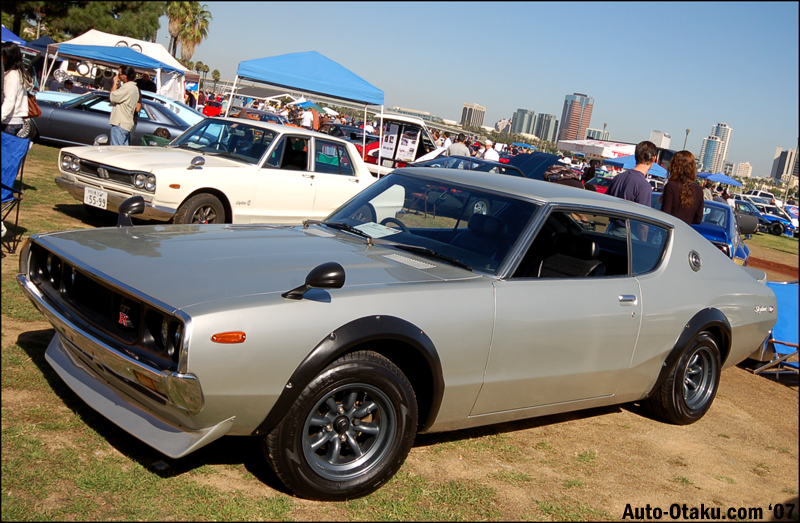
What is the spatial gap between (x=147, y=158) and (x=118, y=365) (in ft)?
18.1

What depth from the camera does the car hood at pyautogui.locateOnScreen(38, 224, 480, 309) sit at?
3.11 meters

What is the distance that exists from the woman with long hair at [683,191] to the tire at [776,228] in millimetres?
36352

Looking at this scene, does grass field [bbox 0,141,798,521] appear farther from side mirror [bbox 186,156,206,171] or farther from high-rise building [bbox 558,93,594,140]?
high-rise building [bbox 558,93,594,140]

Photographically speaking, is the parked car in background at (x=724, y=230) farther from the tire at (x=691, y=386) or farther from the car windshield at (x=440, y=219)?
the car windshield at (x=440, y=219)

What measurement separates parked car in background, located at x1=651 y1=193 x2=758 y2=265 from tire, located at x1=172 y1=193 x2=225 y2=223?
6.54 metres

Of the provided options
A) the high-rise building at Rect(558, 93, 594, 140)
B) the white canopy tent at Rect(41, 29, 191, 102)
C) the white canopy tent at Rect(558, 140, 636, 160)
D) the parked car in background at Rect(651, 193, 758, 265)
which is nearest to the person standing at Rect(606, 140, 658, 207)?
the parked car in background at Rect(651, 193, 758, 265)

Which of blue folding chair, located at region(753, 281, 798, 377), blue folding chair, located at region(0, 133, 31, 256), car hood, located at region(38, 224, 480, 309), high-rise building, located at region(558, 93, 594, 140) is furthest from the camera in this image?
high-rise building, located at region(558, 93, 594, 140)

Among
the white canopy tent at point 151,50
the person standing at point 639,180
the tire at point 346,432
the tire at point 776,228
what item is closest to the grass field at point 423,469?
the tire at point 346,432

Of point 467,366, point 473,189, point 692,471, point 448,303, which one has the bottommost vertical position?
point 692,471

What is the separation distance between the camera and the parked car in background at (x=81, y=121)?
13.7 metres

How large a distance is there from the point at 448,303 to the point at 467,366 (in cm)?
34

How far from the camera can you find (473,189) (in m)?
4.40

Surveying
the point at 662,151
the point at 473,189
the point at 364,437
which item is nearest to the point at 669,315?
the point at 473,189

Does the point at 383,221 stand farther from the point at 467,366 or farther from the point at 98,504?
the point at 98,504
